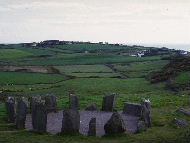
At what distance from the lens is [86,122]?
3184cm

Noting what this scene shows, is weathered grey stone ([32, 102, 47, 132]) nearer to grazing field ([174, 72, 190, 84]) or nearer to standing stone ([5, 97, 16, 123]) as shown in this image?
standing stone ([5, 97, 16, 123])

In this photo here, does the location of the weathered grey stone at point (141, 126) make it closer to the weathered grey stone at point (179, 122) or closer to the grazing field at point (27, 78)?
the weathered grey stone at point (179, 122)

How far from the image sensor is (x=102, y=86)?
64688 millimetres

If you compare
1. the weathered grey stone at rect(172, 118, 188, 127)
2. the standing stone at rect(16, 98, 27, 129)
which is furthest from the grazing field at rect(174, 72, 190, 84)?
the standing stone at rect(16, 98, 27, 129)

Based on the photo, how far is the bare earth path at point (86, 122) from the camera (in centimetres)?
2894

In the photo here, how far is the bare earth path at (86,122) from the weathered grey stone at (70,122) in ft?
4.24

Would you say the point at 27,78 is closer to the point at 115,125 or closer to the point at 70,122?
the point at 70,122

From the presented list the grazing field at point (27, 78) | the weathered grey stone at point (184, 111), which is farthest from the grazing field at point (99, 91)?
the weathered grey stone at point (184, 111)

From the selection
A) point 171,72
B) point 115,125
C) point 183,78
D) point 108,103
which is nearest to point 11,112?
point 115,125

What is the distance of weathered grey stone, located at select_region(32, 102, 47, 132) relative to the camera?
91.3 ft

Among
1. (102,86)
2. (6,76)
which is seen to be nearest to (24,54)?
(6,76)

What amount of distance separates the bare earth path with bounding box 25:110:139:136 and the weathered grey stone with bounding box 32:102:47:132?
86 cm

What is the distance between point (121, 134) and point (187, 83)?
115ft

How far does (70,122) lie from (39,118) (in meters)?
2.65
